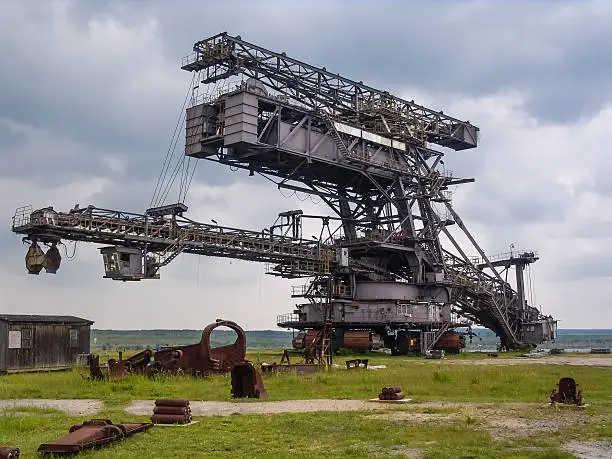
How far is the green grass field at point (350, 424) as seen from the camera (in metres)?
12.5

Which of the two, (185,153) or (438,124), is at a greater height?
(438,124)

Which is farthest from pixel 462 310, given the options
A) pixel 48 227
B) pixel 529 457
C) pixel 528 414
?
pixel 529 457

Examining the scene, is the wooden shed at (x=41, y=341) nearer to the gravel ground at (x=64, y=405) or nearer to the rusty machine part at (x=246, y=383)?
the gravel ground at (x=64, y=405)

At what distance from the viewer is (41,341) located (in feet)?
118

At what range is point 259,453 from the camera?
12.2 m

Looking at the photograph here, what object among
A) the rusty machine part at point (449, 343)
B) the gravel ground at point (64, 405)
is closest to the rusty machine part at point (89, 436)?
the gravel ground at point (64, 405)

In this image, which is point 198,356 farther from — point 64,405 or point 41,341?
point 41,341

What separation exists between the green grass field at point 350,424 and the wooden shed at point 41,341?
366 inches

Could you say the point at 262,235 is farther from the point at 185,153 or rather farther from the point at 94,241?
the point at 94,241

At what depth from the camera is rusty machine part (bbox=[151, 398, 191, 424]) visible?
15320 mm

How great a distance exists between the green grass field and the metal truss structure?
53.2 ft

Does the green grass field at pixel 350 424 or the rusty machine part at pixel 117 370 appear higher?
the rusty machine part at pixel 117 370

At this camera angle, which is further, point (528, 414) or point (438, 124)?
point (438, 124)

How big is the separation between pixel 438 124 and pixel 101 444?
179ft
